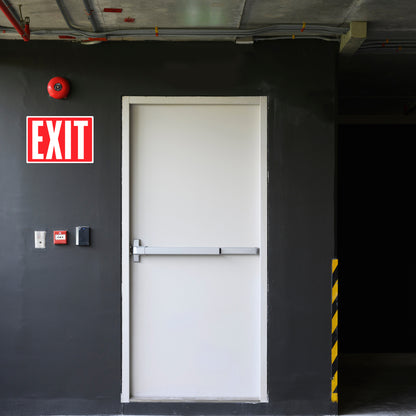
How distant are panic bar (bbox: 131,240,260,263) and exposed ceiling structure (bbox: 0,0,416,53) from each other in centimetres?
152

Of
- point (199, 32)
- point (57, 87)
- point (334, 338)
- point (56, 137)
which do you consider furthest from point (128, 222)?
point (334, 338)

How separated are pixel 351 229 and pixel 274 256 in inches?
98.0

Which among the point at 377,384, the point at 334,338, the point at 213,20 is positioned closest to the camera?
the point at 213,20

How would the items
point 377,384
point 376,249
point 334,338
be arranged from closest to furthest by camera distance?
point 334,338 < point 377,384 < point 376,249

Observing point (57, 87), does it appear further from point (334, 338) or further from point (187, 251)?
point (334, 338)

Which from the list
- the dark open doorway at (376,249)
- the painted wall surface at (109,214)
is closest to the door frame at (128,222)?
the painted wall surface at (109,214)

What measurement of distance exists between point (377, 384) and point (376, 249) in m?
1.79

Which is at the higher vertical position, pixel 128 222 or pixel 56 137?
pixel 56 137

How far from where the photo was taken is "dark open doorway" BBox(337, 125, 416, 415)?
5988mm

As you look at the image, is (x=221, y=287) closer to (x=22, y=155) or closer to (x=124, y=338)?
(x=124, y=338)

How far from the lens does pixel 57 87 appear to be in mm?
3768

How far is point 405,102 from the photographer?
19.5ft

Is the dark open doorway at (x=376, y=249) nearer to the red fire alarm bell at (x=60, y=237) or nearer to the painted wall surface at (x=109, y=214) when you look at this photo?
the painted wall surface at (x=109, y=214)

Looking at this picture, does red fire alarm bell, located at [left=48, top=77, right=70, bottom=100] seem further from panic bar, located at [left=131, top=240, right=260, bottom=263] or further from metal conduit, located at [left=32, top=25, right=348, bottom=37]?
panic bar, located at [left=131, top=240, right=260, bottom=263]
